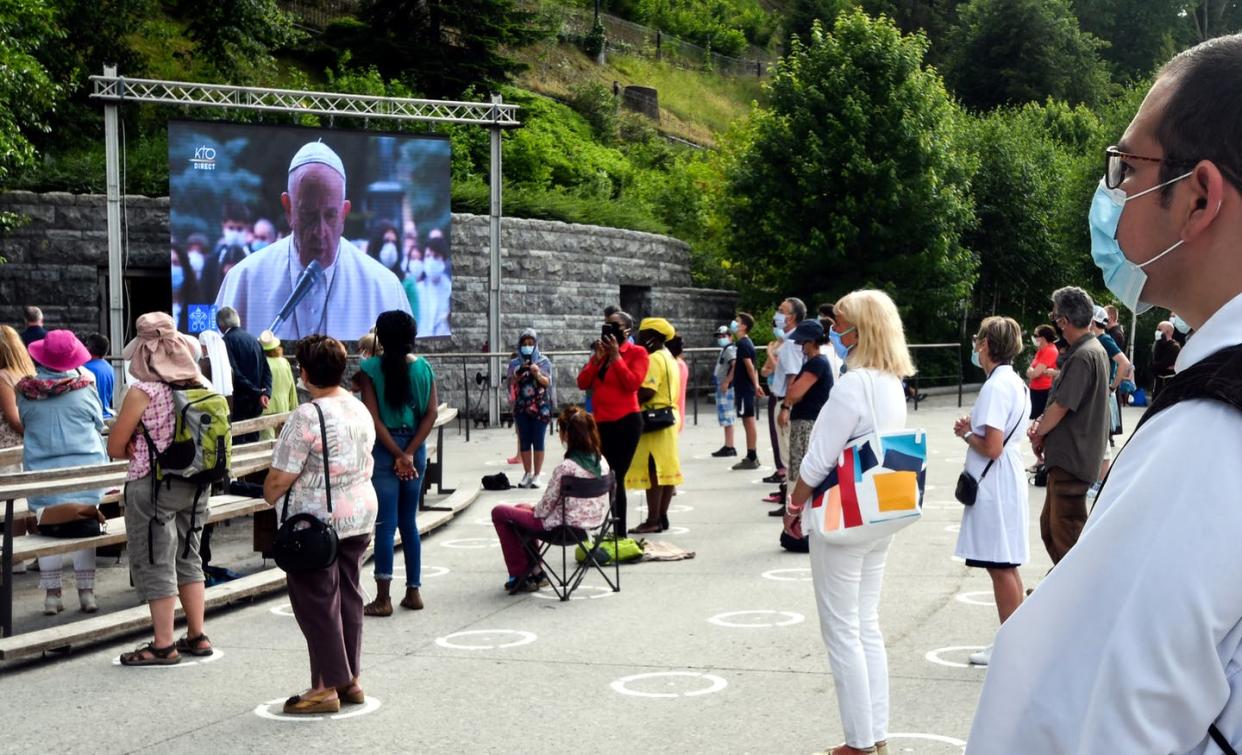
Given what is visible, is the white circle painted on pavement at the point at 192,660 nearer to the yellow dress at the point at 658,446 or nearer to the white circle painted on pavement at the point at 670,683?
the white circle painted on pavement at the point at 670,683

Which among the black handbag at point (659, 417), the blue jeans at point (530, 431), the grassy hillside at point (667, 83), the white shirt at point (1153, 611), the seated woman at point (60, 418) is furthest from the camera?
the grassy hillside at point (667, 83)

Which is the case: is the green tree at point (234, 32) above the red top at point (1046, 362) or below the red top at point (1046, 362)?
above

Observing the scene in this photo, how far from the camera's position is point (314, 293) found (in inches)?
806

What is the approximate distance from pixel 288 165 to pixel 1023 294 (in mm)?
21855

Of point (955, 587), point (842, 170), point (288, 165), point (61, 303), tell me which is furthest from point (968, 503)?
point (842, 170)

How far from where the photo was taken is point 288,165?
67.3 feet

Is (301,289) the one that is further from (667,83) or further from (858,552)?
(667,83)

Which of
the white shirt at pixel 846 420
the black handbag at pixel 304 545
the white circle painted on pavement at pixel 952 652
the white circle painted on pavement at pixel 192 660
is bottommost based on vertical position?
the white circle painted on pavement at pixel 192 660

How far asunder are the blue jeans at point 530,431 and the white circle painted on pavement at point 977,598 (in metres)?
6.42

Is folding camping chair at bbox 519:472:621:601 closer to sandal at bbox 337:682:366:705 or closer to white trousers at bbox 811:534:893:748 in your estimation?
sandal at bbox 337:682:366:705

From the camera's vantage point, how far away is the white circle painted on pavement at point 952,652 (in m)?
6.71

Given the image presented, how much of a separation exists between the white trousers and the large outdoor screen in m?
16.0

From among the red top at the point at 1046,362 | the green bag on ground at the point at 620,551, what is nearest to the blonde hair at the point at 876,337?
the green bag on ground at the point at 620,551

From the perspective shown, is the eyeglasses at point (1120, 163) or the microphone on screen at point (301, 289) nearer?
the eyeglasses at point (1120, 163)
